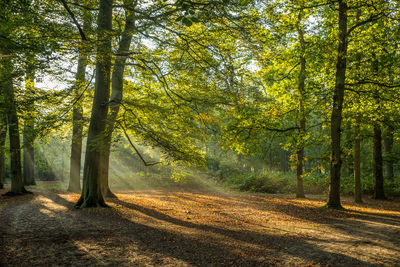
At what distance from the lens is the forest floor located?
14.9 feet

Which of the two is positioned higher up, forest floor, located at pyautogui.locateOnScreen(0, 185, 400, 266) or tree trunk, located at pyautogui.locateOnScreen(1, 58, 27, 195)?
tree trunk, located at pyautogui.locateOnScreen(1, 58, 27, 195)

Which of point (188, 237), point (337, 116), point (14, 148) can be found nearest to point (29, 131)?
point (14, 148)

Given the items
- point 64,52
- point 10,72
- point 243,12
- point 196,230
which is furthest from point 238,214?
point 10,72

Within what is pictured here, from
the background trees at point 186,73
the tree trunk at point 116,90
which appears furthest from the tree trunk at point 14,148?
the tree trunk at point 116,90

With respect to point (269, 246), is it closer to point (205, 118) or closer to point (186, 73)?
point (205, 118)

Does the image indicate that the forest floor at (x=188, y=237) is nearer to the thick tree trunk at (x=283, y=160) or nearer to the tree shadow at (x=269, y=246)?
the tree shadow at (x=269, y=246)

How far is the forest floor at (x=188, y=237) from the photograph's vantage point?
4.55 metres

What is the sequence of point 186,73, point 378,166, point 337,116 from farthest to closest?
1. point 378,166
2. point 337,116
3. point 186,73

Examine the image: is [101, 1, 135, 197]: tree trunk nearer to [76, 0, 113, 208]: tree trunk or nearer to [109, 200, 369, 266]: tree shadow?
[76, 0, 113, 208]: tree trunk

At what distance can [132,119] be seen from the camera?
938cm

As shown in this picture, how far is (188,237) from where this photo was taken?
6148 millimetres

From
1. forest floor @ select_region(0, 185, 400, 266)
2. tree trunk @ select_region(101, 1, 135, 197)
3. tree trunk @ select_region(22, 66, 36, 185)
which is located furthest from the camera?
tree trunk @ select_region(101, 1, 135, 197)

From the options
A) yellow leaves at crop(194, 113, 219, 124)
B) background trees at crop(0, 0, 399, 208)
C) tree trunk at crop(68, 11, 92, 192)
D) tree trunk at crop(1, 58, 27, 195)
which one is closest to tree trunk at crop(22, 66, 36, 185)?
background trees at crop(0, 0, 399, 208)

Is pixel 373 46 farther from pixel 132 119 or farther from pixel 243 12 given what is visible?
pixel 132 119
